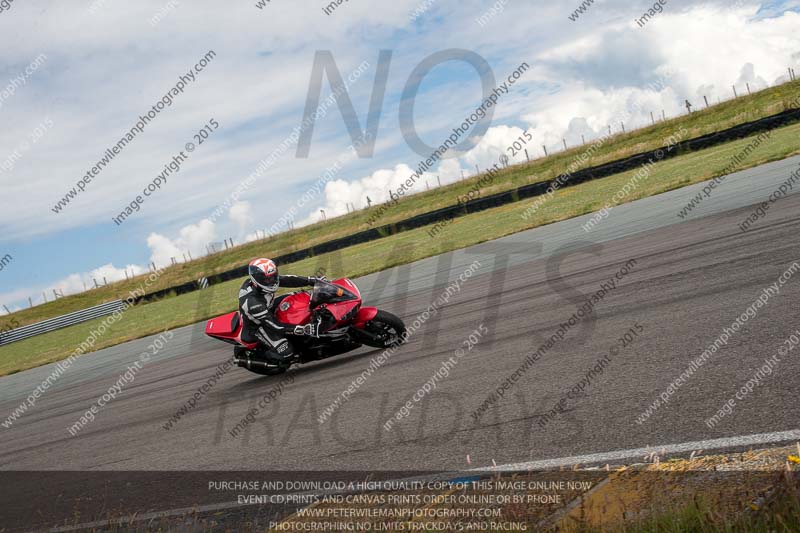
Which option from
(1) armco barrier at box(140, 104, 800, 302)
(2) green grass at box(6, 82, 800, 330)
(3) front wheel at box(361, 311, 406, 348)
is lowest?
(2) green grass at box(6, 82, 800, 330)

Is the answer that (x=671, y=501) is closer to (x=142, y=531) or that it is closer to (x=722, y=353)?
(x=722, y=353)

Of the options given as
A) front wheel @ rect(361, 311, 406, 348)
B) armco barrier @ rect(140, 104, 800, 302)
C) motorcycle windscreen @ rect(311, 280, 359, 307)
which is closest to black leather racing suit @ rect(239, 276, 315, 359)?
motorcycle windscreen @ rect(311, 280, 359, 307)

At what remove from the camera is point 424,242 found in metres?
28.5

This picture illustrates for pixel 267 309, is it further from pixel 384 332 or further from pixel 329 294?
pixel 384 332

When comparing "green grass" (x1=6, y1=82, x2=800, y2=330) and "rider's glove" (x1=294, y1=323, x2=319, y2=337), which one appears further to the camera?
"green grass" (x1=6, y1=82, x2=800, y2=330)

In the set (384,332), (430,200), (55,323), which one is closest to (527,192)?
(430,200)

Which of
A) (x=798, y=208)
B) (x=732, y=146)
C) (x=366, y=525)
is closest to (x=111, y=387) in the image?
(x=366, y=525)

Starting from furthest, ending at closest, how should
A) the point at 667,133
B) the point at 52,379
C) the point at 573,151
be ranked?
the point at 573,151 < the point at 667,133 < the point at 52,379

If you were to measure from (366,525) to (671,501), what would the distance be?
1659 mm

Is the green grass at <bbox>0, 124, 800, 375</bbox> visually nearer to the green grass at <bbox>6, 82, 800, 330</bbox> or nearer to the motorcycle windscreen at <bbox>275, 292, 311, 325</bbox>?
the green grass at <bbox>6, 82, 800, 330</bbox>

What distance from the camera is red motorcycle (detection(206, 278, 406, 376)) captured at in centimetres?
956

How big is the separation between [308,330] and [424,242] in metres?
19.0

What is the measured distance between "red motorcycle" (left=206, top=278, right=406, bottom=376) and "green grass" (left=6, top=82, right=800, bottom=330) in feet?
107

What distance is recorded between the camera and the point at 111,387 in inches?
552
